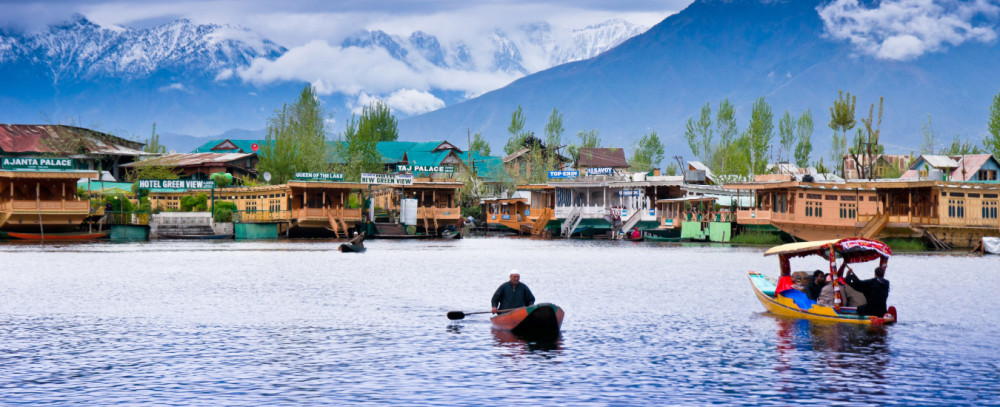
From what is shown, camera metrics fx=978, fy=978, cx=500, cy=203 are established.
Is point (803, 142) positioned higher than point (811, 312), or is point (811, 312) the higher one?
point (803, 142)

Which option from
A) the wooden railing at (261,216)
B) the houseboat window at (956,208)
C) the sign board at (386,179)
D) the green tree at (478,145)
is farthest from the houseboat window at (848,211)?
the green tree at (478,145)

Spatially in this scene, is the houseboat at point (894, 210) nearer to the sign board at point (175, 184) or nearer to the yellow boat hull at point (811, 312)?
the yellow boat hull at point (811, 312)

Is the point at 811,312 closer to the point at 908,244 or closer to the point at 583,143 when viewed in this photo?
the point at 908,244

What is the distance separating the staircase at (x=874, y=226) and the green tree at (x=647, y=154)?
78.9 meters

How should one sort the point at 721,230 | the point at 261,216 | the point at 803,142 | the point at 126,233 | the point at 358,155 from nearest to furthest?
1. the point at 126,233
2. the point at 721,230
3. the point at 261,216
4. the point at 358,155
5. the point at 803,142

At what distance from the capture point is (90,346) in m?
23.2

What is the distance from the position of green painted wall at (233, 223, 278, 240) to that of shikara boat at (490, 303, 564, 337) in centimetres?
5879

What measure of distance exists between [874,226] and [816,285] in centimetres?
3818

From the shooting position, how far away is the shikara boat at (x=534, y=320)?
23.9 metres

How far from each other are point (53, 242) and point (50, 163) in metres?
5.97

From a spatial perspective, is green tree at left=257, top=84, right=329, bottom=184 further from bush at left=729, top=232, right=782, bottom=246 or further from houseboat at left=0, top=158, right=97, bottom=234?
bush at left=729, top=232, right=782, bottom=246

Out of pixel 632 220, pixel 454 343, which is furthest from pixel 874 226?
pixel 454 343

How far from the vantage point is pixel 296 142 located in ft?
324

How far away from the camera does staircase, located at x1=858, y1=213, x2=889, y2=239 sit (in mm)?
62097
